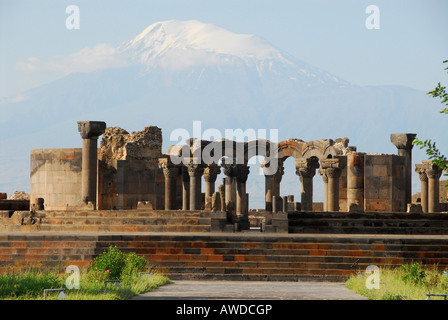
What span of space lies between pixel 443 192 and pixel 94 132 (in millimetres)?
30876

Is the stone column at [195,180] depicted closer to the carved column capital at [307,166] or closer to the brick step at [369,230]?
the carved column capital at [307,166]

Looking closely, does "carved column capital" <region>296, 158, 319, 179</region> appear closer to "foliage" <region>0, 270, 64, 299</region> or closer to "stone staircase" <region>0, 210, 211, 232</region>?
"stone staircase" <region>0, 210, 211, 232</region>

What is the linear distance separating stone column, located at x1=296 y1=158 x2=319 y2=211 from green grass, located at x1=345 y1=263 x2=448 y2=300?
16.5 meters

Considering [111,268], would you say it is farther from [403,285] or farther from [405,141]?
[405,141]

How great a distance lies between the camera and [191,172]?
121 feet

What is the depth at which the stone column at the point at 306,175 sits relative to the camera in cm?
A: 3659

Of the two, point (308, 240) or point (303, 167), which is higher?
point (303, 167)

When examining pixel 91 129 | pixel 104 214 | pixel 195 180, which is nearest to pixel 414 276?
pixel 104 214

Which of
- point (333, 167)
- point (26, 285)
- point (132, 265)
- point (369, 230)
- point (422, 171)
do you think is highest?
point (422, 171)

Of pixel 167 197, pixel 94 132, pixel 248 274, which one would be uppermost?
pixel 94 132

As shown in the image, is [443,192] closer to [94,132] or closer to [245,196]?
[245,196]

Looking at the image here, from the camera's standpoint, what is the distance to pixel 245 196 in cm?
3494

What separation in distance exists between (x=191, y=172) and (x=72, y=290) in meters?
21.4
